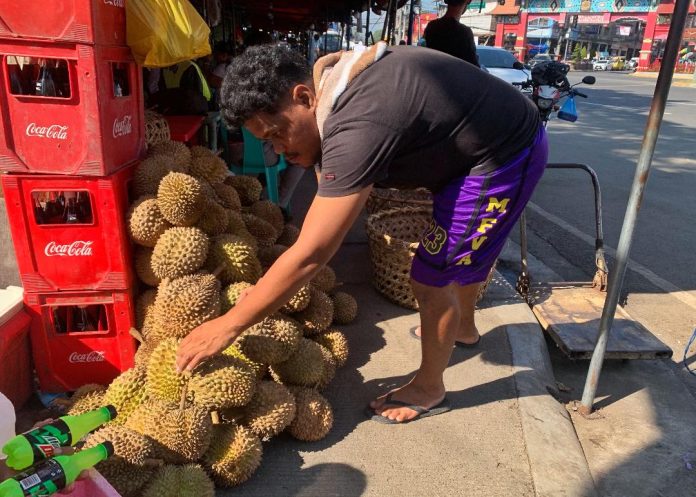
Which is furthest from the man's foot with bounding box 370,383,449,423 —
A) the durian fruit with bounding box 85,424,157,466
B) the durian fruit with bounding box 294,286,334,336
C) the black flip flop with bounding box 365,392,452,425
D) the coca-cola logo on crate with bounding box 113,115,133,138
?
the coca-cola logo on crate with bounding box 113,115,133,138

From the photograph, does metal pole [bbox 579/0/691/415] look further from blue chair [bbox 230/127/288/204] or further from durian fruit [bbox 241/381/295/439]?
blue chair [bbox 230/127/288/204]

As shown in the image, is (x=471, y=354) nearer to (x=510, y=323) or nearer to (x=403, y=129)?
(x=510, y=323)

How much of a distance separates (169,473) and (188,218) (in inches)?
42.1

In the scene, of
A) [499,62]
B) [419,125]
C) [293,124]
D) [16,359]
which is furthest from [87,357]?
[499,62]

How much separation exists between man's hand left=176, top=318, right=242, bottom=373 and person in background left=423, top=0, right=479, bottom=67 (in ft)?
10.9

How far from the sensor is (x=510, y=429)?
7.28 feet

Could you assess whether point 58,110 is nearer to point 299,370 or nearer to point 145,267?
point 145,267

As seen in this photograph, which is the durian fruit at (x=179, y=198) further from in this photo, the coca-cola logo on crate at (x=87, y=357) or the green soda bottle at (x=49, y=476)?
the green soda bottle at (x=49, y=476)

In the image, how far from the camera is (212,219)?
7.97 feet

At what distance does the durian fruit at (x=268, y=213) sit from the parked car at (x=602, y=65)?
5315 cm

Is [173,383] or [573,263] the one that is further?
[573,263]

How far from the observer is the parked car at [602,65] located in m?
47.9

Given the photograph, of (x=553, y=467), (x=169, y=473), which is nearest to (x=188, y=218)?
(x=169, y=473)

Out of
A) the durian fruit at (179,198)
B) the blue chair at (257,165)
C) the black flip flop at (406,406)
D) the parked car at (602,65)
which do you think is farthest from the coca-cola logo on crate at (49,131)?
the parked car at (602,65)
